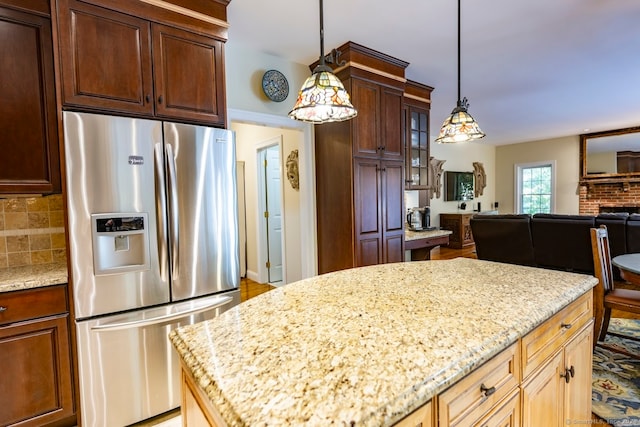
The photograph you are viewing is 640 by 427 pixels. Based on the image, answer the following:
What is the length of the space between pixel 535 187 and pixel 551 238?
173 inches

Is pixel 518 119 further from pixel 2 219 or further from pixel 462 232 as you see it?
pixel 2 219

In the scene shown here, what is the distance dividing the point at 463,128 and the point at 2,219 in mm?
2903

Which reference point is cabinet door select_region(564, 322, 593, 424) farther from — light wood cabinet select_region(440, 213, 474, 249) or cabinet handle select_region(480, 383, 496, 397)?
light wood cabinet select_region(440, 213, 474, 249)

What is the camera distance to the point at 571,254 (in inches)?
169

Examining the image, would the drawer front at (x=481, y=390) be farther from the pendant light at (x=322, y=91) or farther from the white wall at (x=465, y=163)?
the white wall at (x=465, y=163)

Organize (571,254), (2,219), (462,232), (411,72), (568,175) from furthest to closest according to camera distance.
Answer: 1. (568,175)
2. (462,232)
3. (571,254)
4. (411,72)
5. (2,219)

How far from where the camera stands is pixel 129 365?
177cm

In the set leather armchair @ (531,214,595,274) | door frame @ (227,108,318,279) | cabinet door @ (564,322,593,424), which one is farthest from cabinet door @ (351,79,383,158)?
leather armchair @ (531,214,595,274)

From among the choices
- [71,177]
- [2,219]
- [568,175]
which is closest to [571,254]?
[568,175]

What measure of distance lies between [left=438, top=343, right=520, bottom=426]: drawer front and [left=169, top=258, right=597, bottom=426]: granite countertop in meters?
0.05

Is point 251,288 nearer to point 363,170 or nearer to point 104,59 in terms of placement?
point 363,170

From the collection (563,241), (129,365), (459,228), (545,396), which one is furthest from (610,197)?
(129,365)

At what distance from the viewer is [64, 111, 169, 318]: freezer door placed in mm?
1628

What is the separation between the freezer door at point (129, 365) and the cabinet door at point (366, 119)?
1.85 m
